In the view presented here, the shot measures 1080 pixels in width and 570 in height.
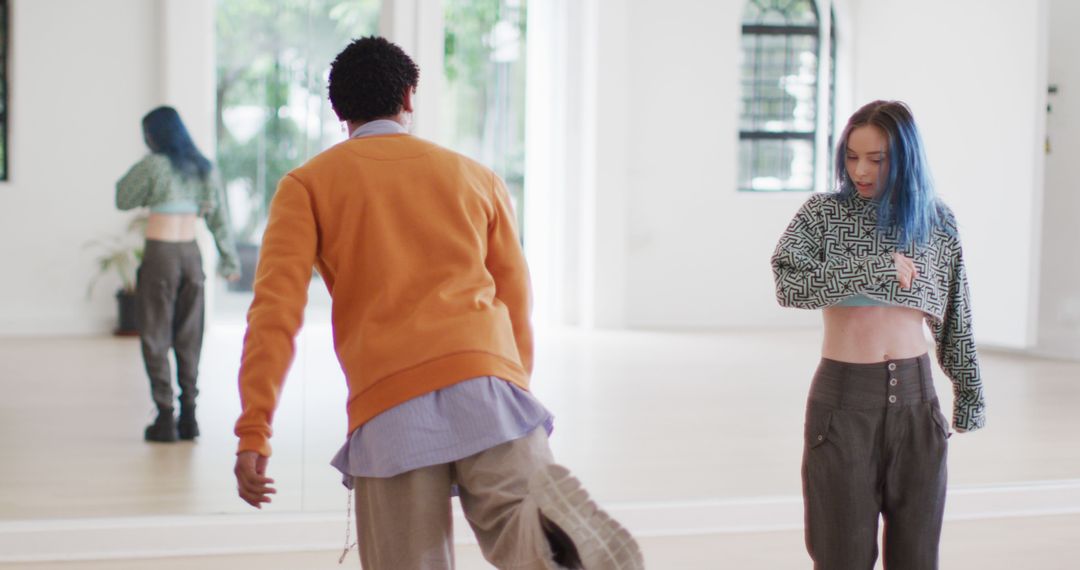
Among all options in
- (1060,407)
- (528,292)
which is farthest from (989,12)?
(528,292)

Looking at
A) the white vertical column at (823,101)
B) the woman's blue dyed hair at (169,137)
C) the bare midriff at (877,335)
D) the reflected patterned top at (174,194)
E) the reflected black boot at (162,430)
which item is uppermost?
the white vertical column at (823,101)

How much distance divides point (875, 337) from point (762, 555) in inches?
46.0

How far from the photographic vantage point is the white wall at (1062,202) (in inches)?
263

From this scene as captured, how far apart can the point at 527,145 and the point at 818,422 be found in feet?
22.7

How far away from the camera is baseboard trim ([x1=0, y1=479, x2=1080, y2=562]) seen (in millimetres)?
3127

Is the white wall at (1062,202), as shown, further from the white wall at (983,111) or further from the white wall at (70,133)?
the white wall at (70,133)

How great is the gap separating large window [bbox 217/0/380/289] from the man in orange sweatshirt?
6.15 meters

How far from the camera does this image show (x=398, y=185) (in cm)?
176

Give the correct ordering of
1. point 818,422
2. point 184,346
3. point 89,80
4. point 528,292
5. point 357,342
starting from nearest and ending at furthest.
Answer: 1. point 357,342
2. point 528,292
3. point 818,422
4. point 184,346
5. point 89,80

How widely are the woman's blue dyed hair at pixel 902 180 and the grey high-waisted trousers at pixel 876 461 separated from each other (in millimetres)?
244

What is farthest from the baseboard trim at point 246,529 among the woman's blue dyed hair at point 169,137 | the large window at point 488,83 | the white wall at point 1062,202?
the large window at point 488,83

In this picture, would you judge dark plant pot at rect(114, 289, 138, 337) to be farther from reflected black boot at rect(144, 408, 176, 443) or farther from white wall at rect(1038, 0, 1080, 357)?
white wall at rect(1038, 0, 1080, 357)

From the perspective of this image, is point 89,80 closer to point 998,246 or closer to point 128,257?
point 128,257

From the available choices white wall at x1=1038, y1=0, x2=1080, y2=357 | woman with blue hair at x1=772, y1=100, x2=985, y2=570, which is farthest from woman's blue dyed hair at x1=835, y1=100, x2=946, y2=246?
white wall at x1=1038, y1=0, x2=1080, y2=357
